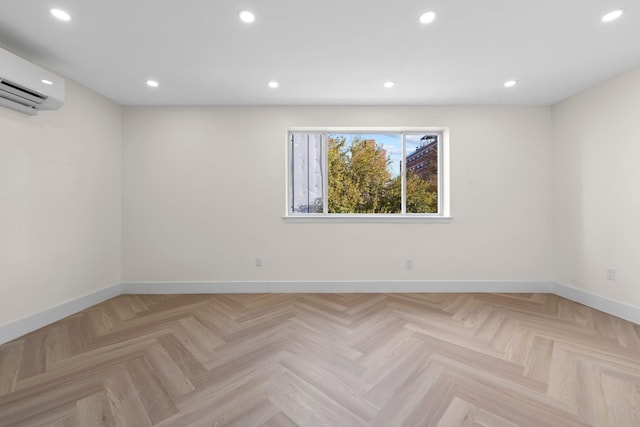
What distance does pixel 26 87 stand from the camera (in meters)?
1.98

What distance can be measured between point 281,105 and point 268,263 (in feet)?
7.16

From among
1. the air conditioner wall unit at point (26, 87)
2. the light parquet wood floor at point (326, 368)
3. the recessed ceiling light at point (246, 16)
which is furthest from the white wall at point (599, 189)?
the air conditioner wall unit at point (26, 87)

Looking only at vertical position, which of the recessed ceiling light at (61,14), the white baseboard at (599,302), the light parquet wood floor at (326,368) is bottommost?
the light parquet wood floor at (326,368)

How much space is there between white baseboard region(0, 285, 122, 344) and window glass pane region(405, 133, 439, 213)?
4.15 m

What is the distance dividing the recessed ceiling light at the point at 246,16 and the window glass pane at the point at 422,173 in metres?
2.45

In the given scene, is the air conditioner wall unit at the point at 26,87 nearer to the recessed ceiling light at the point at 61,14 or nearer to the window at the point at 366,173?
the recessed ceiling light at the point at 61,14

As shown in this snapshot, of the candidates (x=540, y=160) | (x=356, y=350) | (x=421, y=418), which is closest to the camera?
(x=421, y=418)

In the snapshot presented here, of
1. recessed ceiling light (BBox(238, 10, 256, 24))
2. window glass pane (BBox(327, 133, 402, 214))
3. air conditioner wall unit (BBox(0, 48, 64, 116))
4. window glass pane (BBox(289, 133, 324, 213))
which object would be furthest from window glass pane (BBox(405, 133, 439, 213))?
air conditioner wall unit (BBox(0, 48, 64, 116))

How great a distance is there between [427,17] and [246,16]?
133 centimetres

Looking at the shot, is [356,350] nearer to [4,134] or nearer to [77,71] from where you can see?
[4,134]

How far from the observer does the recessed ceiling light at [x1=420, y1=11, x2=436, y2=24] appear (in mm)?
1697

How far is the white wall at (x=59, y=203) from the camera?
2072 mm

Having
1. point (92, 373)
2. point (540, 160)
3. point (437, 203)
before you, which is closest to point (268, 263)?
point (92, 373)

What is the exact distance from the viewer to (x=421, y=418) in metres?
1.25
